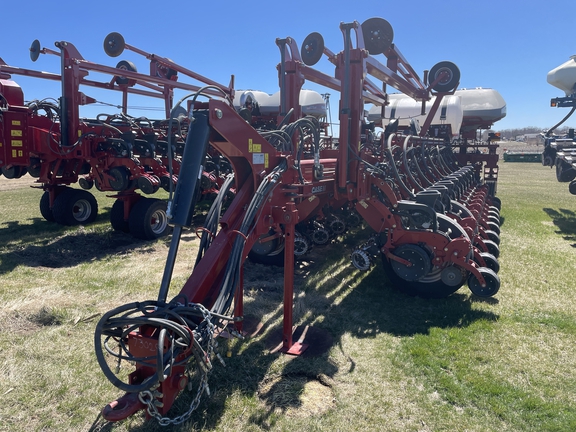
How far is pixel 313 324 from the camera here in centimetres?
441

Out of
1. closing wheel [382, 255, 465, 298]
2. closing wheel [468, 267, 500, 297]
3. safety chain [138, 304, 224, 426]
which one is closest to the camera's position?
safety chain [138, 304, 224, 426]

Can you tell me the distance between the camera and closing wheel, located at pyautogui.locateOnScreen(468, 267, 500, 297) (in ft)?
15.3

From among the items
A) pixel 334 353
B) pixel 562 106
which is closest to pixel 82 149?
pixel 334 353

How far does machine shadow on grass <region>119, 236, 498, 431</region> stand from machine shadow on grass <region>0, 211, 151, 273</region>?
2670 millimetres

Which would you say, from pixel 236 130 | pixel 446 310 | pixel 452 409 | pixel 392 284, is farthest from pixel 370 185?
pixel 452 409

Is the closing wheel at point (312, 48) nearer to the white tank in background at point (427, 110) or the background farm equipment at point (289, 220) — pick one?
the background farm equipment at point (289, 220)

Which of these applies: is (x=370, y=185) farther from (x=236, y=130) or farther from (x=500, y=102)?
(x=500, y=102)

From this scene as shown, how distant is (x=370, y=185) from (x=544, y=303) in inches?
92.1

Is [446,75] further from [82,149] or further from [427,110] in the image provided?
[82,149]

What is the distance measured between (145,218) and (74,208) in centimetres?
212

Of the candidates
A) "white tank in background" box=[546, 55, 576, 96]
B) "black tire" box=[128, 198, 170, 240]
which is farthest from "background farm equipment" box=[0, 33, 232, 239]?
"white tank in background" box=[546, 55, 576, 96]

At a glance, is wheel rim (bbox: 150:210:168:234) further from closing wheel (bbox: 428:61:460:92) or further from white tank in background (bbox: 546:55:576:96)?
white tank in background (bbox: 546:55:576:96)

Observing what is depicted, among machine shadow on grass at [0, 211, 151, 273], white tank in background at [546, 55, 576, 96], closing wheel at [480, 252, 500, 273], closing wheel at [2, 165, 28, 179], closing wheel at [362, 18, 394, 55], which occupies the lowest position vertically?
machine shadow on grass at [0, 211, 151, 273]

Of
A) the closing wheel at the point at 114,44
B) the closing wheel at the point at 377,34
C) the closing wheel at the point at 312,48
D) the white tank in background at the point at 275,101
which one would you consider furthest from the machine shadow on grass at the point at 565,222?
the closing wheel at the point at 114,44
